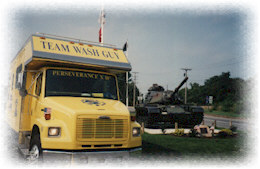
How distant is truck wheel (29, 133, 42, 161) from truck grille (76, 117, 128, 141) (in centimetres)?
97

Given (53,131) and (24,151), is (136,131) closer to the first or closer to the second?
(53,131)

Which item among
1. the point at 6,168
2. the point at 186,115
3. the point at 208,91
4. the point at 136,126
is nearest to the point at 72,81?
the point at 136,126

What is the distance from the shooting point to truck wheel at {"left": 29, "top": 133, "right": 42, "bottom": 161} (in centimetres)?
533

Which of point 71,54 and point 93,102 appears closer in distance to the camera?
point 93,102

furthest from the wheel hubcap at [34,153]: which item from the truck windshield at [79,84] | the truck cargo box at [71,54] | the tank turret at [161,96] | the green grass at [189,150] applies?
the tank turret at [161,96]

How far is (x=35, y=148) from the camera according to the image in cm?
561

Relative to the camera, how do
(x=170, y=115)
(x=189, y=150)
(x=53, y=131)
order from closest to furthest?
(x=53, y=131) < (x=189, y=150) < (x=170, y=115)

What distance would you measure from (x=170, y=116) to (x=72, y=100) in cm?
1304

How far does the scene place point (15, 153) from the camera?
7.60m

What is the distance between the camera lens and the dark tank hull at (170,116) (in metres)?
17.7

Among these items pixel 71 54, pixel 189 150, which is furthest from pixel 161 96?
pixel 71 54

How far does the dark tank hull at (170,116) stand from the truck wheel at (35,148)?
1221 cm

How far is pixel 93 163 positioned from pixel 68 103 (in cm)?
143

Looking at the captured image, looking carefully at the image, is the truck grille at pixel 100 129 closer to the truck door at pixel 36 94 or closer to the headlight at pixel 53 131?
the headlight at pixel 53 131
